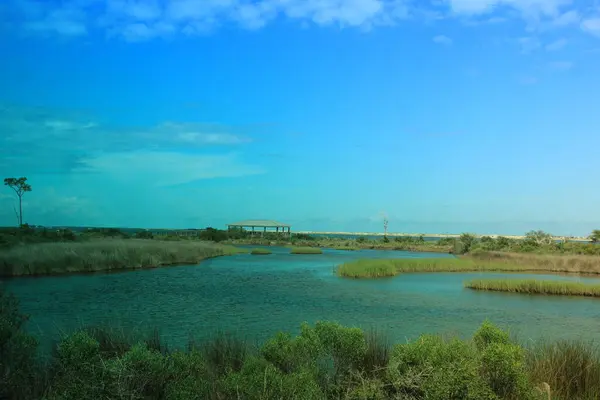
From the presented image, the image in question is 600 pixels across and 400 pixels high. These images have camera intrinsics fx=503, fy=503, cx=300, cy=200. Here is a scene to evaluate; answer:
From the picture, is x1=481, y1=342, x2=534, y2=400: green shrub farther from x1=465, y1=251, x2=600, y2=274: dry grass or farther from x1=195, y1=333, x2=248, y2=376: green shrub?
x1=465, y1=251, x2=600, y2=274: dry grass

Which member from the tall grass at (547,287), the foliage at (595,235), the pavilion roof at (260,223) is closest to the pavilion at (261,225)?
the pavilion roof at (260,223)

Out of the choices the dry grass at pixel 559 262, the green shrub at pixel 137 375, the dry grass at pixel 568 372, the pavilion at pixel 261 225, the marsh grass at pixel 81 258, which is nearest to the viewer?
the green shrub at pixel 137 375

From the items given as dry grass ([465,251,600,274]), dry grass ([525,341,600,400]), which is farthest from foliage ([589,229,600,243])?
dry grass ([525,341,600,400])

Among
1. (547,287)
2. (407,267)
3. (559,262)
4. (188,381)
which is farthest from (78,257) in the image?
(559,262)

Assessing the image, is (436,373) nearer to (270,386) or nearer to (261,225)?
(270,386)

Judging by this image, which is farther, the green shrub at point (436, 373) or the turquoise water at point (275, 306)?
the turquoise water at point (275, 306)

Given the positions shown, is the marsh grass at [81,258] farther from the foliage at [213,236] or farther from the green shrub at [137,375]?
the foliage at [213,236]

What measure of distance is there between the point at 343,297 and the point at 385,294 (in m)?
2.89

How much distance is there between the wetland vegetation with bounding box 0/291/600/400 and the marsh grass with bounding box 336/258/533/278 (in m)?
28.0

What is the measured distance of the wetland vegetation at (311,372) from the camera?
6273 millimetres

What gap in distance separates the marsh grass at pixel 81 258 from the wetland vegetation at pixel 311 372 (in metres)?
25.4

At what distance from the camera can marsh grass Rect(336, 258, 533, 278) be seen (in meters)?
36.8

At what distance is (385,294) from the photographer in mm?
26203

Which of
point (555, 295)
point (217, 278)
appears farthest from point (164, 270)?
point (555, 295)
